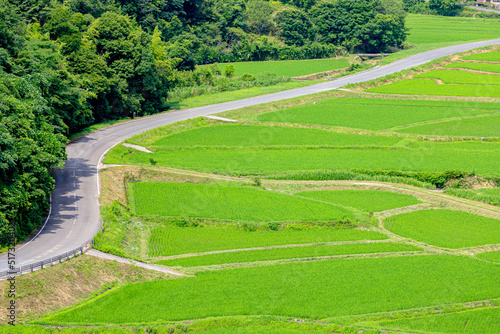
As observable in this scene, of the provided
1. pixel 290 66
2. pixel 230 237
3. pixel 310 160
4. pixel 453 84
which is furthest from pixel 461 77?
pixel 230 237

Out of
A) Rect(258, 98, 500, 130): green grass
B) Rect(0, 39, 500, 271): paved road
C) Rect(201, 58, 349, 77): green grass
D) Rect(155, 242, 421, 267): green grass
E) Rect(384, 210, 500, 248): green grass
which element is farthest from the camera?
Rect(201, 58, 349, 77): green grass

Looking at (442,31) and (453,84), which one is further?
(442,31)

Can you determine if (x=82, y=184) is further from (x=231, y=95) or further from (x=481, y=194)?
(x=231, y=95)

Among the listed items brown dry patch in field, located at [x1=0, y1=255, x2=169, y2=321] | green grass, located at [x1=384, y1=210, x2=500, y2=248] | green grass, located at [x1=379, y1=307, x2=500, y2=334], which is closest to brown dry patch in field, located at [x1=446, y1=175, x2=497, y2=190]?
green grass, located at [x1=384, y1=210, x2=500, y2=248]

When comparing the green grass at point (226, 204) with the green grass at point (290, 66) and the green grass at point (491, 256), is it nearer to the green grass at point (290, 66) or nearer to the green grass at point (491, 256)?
the green grass at point (491, 256)

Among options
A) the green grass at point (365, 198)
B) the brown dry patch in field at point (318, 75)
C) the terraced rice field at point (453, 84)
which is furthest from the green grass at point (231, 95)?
the green grass at point (365, 198)

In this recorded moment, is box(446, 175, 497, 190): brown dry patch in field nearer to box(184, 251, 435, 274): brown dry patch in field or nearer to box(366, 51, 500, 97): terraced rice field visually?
box(184, 251, 435, 274): brown dry patch in field

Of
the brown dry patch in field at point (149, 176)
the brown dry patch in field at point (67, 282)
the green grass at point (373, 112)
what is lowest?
the brown dry patch in field at point (67, 282)
